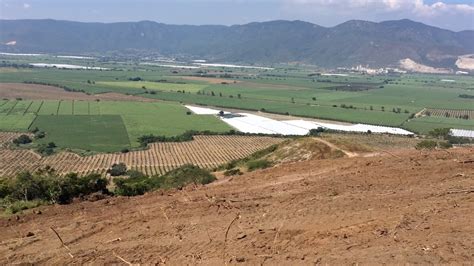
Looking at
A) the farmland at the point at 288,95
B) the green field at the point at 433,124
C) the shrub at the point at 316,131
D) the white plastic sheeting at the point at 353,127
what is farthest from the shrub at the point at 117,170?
the farmland at the point at 288,95

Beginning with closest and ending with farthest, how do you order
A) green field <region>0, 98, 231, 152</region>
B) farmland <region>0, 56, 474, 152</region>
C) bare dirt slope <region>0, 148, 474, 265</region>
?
bare dirt slope <region>0, 148, 474, 265</region> < green field <region>0, 98, 231, 152</region> < farmland <region>0, 56, 474, 152</region>

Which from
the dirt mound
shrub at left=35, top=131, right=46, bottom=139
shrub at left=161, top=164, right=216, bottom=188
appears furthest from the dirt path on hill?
the dirt mound

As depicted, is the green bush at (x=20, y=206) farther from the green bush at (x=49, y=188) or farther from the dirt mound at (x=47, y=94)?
the dirt mound at (x=47, y=94)

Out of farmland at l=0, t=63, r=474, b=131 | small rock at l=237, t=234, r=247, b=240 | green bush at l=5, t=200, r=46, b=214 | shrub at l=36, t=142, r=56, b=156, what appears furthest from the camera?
farmland at l=0, t=63, r=474, b=131

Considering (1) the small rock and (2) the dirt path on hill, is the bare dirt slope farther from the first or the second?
(2) the dirt path on hill

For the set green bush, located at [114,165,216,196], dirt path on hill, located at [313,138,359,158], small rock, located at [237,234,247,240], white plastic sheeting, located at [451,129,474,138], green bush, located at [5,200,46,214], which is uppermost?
small rock, located at [237,234,247,240]

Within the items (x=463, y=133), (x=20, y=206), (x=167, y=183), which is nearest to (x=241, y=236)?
(x=20, y=206)
